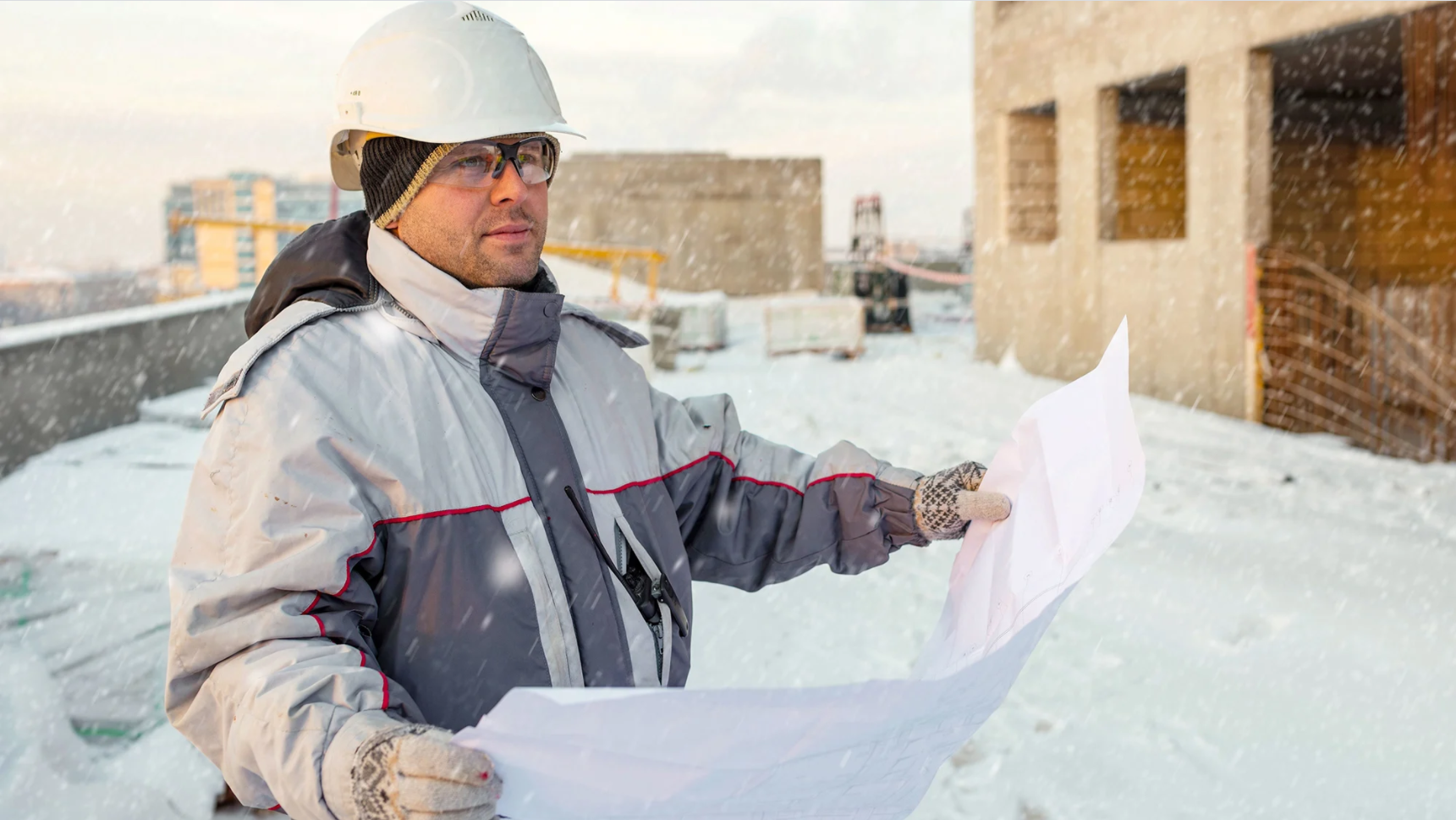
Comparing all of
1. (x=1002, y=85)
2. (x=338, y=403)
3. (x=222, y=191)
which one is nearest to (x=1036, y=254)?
(x=1002, y=85)

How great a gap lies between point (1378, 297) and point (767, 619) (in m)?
8.19

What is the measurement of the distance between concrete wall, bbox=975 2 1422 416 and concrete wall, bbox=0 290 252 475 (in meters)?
8.89

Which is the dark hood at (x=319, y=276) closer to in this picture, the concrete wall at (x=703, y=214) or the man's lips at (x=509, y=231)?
the man's lips at (x=509, y=231)

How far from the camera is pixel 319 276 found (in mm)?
1864

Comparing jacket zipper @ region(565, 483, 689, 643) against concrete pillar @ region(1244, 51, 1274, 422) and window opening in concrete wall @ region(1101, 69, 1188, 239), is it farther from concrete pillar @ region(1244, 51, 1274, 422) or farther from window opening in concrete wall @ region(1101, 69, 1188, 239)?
window opening in concrete wall @ region(1101, 69, 1188, 239)

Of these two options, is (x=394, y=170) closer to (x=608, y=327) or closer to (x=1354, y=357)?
(x=608, y=327)

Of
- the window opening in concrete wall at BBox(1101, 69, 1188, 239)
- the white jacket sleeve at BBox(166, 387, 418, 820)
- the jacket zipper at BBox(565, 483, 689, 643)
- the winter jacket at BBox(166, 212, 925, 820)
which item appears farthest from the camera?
the window opening in concrete wall at BBox(1101, 69, 1188, 239)

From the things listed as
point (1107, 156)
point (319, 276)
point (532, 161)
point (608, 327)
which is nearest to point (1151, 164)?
point (1107, 156)

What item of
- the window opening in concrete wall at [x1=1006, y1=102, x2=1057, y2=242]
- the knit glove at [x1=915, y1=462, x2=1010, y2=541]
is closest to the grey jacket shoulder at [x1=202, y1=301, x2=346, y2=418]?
the knit glove at [x1=915, y1=462, x2=1010, y2=541]

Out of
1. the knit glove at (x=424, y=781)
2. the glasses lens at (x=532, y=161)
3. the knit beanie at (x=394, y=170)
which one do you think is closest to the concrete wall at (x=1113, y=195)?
the glasses lens at (x=532, y=161)

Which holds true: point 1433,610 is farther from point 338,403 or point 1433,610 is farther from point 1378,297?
point 1378,297

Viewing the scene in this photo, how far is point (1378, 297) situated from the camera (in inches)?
413

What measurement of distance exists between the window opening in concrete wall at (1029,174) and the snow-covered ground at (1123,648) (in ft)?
23.2

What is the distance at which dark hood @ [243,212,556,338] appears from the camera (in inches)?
72.9
